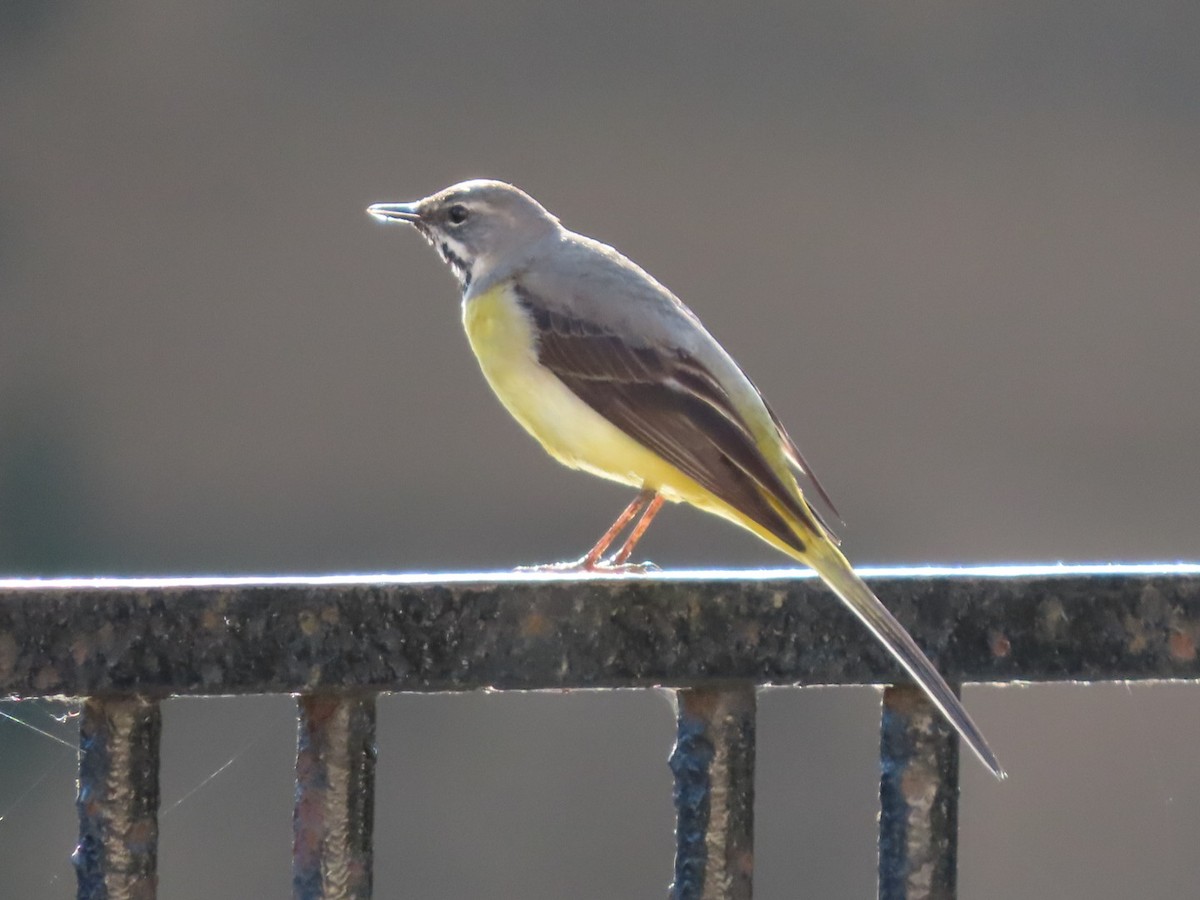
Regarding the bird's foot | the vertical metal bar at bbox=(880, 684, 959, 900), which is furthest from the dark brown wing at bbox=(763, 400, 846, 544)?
the vertical metal bar at bbox=(880, 684, 959, 900)

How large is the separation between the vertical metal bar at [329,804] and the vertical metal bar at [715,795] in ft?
1.35

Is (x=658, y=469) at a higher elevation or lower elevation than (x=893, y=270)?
lower

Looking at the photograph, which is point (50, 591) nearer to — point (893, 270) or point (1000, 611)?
point (1000, 611)

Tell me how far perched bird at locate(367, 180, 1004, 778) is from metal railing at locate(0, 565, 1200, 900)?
0.95m

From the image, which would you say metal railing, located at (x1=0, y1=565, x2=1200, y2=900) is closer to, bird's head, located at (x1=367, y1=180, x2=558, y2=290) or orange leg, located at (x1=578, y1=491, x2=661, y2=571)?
orange leg, located at (x1=578, y1=491, x2=661, y2=571)

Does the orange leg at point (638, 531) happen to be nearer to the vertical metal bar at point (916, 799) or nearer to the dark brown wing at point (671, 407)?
the dark brown wing at point (671, 407)

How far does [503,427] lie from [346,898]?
924 centimetres

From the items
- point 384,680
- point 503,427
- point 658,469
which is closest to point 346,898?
point 384,680

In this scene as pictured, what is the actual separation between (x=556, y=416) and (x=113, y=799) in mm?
2142

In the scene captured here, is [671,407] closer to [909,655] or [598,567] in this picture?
[598,567]

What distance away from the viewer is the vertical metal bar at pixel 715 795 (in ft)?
7.61

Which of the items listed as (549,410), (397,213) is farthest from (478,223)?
(549,410)

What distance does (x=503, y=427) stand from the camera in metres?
11.5

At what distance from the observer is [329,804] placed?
2250 millimetres
